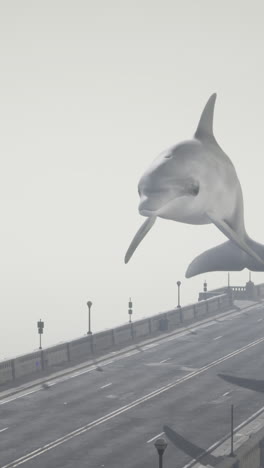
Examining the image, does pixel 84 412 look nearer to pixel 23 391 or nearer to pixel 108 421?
pixel 108 421

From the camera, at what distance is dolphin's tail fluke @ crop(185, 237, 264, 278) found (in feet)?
133

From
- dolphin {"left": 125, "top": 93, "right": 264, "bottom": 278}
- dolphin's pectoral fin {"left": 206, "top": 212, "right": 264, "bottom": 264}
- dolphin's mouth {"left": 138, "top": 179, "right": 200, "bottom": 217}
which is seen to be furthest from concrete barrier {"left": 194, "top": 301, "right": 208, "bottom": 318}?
dolphin's mouth {"left": 138, "top": 179, "right": 200, "bottom": 217}

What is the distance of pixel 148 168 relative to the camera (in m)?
33.2

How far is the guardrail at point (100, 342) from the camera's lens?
6069 centimetres

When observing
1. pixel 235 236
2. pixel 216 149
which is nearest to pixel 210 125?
pixel 216 149

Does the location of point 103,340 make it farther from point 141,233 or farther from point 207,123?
point 141,233

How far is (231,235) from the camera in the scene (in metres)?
37.2

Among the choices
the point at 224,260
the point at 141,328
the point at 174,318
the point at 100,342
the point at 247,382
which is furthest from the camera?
the point at 174,318

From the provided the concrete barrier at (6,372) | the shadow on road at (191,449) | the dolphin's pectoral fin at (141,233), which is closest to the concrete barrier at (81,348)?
the concrete barrier at (6,372)

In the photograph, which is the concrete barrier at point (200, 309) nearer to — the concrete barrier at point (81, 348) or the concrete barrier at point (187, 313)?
the concrete barrier at point (187, 313)

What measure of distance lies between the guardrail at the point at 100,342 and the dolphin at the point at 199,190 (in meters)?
24.8

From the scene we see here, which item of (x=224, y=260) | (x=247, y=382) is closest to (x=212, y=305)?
(x=247, y=382)

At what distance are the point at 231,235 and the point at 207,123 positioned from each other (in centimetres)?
487

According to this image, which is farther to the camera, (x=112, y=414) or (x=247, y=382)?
(x=247, y=382)
